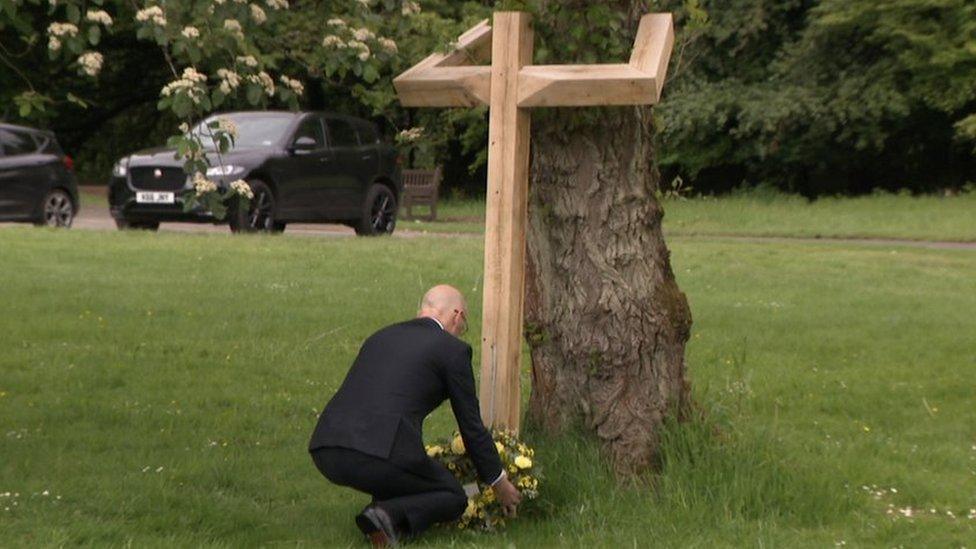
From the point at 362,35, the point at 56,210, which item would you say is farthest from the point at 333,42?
the point at 56,210

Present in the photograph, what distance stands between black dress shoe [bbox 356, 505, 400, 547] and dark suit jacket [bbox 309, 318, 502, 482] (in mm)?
217

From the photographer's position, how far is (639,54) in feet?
23.7

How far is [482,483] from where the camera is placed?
7066 millimetres

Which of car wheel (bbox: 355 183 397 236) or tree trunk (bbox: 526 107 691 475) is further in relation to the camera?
car wheel (bbox: 355 183 397 236)

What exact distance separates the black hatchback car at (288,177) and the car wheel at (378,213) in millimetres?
14

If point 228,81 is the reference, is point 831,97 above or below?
below

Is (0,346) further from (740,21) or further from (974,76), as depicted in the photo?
(740,21)

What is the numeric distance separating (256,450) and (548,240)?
78.1 inches

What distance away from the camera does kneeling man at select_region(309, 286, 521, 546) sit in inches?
263

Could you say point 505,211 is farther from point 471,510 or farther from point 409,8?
point 409,8

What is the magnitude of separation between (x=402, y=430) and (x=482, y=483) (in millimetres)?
560

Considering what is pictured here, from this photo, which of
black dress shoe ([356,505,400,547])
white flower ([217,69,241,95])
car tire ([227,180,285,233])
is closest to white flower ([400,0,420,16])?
white flower ([217,69,241,95])

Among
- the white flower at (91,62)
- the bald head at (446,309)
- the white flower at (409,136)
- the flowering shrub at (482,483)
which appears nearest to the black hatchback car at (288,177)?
the white flower at (409,136)

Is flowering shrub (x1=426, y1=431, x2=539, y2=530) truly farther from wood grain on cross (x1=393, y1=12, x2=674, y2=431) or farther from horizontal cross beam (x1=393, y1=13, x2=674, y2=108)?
horizontal cross beam (x1=393, y1=13, x2=674, y2=108)
